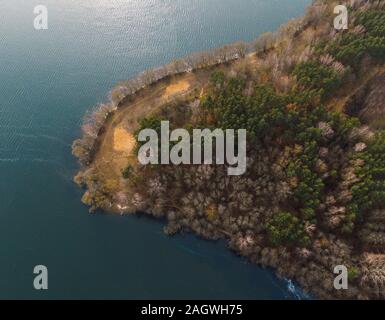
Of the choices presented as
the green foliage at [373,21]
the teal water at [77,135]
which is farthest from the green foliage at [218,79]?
the green foliage at [373,21]

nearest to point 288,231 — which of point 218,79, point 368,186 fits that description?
point 368,186

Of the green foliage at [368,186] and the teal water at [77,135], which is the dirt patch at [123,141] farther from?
the green foliage at [368,186]

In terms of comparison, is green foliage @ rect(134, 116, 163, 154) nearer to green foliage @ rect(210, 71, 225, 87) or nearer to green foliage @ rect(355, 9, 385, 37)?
green foliage @ rect(210, 71, 225, 87)

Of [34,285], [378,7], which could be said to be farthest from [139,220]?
[378,7]

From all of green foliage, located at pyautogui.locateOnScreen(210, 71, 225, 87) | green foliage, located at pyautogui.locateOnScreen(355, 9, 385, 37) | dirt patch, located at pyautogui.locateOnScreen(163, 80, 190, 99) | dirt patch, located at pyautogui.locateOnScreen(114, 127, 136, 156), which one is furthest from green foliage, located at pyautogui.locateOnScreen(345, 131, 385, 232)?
dirt patch, located at pyautogui.locateOnScreen(114, 127, 136, 156)

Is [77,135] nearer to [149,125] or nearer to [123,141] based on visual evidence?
[123,141]

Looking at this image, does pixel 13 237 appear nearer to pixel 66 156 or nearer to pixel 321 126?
pixel 66 156
